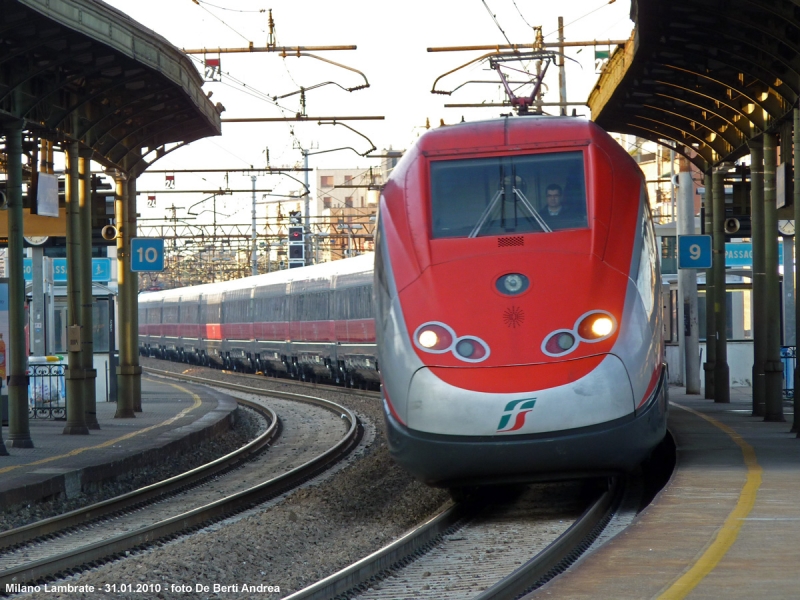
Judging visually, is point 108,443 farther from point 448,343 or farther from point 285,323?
point 285,323

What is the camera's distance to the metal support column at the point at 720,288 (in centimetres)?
1883

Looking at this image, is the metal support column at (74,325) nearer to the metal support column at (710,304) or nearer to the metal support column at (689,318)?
the metal support column at (710,304)

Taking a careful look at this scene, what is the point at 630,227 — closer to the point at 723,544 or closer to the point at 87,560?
the point at 723,544

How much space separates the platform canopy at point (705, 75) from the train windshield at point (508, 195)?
2.69 m

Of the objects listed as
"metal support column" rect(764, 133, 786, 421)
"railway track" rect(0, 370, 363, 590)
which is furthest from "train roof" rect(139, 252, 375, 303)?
"metal support column" rect(764, 133, 786, 421)

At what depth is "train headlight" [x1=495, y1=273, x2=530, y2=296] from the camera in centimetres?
901

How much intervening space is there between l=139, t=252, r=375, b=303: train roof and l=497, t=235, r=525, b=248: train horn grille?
8.39 meters

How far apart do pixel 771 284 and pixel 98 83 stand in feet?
28.3

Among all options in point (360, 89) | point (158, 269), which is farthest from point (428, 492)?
point (360, 89)

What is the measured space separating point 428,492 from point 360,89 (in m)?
11.3

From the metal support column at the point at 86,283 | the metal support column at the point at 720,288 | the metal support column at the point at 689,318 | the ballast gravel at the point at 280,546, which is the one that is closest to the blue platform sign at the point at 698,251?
the metal support column at the point at 720,288

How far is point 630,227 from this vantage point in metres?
9.62

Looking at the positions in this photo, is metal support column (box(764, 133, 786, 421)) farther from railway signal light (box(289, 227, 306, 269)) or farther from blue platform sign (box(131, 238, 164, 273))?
railway signal light (box(289, 227, 306, 269))

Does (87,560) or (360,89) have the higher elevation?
(360,89)
